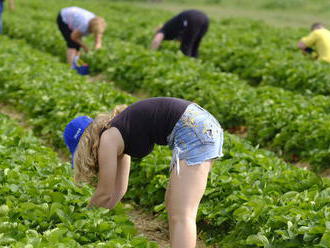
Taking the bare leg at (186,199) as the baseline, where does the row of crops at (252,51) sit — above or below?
below

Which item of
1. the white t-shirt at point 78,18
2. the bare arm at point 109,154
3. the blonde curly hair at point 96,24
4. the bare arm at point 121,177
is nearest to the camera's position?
the bare arm at point 109,154

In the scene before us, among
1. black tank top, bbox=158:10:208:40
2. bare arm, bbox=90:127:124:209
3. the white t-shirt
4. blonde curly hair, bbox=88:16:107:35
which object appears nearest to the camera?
bare arm, bbox=90:127:124:209

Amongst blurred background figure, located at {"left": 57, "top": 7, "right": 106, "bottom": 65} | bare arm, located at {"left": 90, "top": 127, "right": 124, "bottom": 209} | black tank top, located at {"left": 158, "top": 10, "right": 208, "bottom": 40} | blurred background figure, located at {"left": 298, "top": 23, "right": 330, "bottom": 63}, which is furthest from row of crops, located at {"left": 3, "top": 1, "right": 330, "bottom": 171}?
bare arm, located at {"left": 90, "top": 127, "right": 124, "bottom": 209}

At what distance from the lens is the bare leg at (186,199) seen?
345cm

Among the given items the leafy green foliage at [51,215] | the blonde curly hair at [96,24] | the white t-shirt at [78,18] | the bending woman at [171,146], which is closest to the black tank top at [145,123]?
the bending woman at [171,146]

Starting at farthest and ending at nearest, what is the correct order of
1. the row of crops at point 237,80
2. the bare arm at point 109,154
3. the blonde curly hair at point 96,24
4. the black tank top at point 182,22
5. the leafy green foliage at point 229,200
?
the black tank top at point 182,22 < the blonde curly hair at point 96,24 < the row of crops at point 237,80 < the leafy green foliage at point 229,200 < the bare arm at point 109,154

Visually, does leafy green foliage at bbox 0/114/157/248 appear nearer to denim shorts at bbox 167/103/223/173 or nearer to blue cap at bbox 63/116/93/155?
blue cap at bbox 63/116/93/155

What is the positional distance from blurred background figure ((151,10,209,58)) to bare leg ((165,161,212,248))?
6849 mm

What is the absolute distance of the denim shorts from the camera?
3445 mm

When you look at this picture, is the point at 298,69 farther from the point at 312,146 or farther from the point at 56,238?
the point at 56,238

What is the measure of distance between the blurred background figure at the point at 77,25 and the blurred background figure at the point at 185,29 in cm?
126

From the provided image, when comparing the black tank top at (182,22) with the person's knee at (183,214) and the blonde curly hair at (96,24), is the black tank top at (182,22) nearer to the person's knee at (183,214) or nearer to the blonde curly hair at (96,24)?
the blonde curly hair at (96,24)

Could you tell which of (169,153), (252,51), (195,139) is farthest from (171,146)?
(252,51)

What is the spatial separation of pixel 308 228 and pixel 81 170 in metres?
1.52
